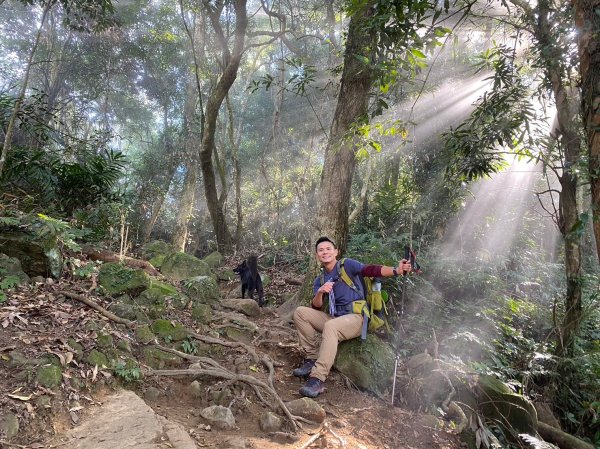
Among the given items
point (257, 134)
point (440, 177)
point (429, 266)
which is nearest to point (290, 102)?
point (257, 134)

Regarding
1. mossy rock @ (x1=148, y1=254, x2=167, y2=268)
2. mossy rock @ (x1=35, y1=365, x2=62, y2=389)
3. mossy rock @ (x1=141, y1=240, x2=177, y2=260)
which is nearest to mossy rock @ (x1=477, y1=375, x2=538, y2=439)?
mossy rock @ (x1=35, y1=365, x2=62, y2=389)

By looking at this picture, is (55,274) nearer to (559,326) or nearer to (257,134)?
(559,326)

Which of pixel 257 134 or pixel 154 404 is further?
pixel 257 134

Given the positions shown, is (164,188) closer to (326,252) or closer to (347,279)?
(326,252)

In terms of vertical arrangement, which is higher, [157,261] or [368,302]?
[157,261]

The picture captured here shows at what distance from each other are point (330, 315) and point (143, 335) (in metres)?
2.08

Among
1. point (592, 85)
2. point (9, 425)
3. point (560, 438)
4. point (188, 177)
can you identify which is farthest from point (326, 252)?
point (188, 177)

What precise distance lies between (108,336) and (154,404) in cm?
78

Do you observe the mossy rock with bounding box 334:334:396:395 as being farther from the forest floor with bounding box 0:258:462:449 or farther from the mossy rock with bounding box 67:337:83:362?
the mossy rock with bounding box 67:337:83:362

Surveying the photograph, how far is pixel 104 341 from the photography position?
3381 millimetres

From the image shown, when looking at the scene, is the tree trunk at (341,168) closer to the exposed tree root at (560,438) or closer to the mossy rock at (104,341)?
the mossy rock at (104,341)

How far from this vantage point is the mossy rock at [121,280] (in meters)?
4.60

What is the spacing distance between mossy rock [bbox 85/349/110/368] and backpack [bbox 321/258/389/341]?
253 centimetres

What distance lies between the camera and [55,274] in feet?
14.0
